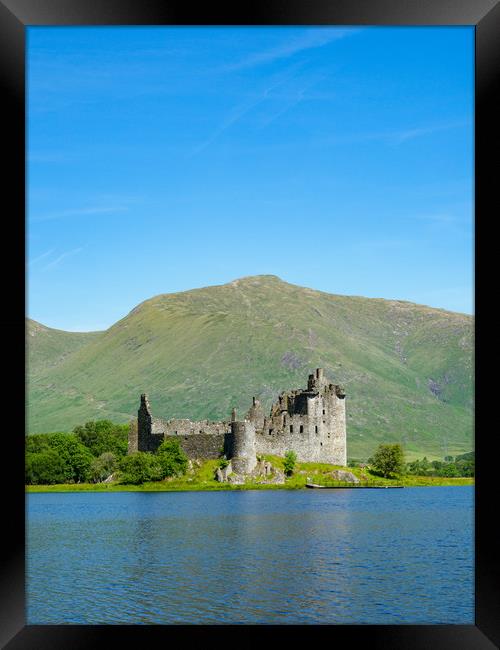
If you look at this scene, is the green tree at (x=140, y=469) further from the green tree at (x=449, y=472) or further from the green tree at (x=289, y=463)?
the green tree at (x=449, y=472)

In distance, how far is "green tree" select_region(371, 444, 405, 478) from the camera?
2407 inches

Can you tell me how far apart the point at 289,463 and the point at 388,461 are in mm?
8521

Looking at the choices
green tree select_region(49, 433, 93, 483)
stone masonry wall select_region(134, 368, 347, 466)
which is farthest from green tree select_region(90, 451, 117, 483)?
stone masonry wall select_region(134, 368, 347, 466)

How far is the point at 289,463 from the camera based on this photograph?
183 feet

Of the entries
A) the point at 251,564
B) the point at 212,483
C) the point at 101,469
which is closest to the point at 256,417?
the point at 212,483

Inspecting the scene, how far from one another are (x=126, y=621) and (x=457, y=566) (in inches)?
405

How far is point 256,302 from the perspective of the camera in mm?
194375

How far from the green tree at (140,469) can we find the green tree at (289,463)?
24.2 ft

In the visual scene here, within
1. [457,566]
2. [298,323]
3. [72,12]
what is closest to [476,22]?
[72,12]

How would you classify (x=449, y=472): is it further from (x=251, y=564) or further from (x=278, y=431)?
(x=251, y=564)

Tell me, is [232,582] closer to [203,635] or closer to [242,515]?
[203,635]

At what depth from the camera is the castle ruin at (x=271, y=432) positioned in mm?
54703

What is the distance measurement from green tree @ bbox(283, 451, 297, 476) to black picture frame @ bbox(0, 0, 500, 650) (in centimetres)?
4835

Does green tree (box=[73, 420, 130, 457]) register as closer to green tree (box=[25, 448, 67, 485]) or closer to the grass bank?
green tree (box=[25, 448, 67, 485])
